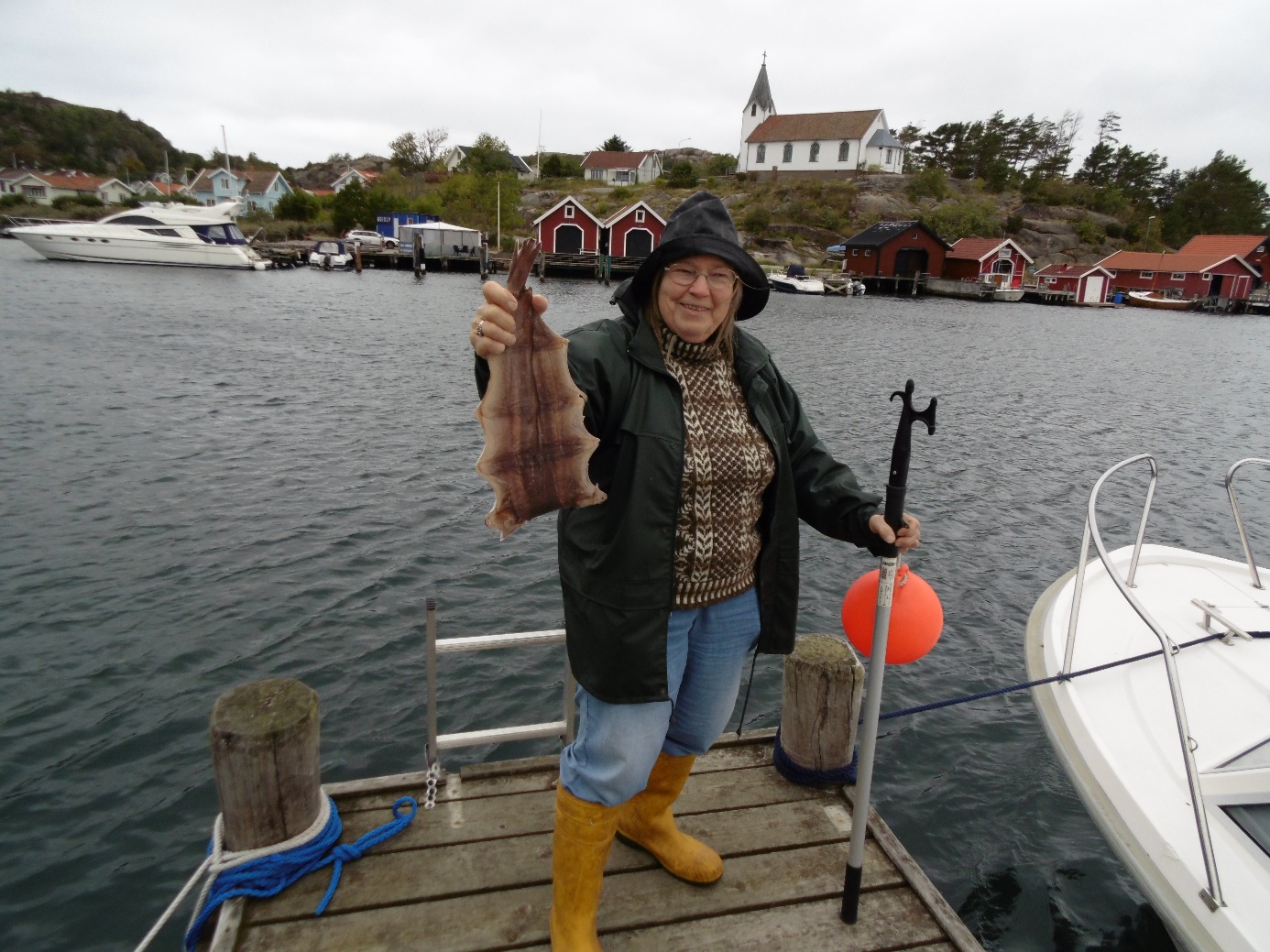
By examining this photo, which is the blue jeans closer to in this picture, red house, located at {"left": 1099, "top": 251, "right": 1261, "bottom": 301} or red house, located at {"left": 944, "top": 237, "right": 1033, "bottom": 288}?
red house, located at {"left": 944, "top": 237, "right": 1033, "bottom": 288}

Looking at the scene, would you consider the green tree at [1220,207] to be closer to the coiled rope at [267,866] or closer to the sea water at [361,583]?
the sea water at [361,583]

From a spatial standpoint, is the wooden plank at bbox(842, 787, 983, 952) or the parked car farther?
the parked car

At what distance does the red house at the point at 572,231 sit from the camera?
6475 cm

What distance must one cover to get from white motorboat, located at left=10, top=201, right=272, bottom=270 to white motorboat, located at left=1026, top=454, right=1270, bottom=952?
59412 millimetres

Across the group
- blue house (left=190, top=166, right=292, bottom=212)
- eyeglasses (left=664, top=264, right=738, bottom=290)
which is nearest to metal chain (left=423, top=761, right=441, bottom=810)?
eyeglasses (left=664, top=264, right=738, bottom=290)

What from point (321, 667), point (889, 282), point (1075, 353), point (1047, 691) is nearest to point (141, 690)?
point (321, 667)

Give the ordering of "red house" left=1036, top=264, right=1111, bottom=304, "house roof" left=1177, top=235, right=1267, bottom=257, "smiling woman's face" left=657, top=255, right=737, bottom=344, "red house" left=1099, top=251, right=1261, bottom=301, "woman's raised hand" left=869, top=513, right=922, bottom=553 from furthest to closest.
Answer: "house roof" left=1177, top=235, right=1267, bottom=257 < "red house" left=1036, top=264, right=1111, bottom=304 < "red house" left=1099, top=251, right=1261, bottom=301 < "woman's raised hand" left=869, top=513, right=922, bottom=553 < "smiling woman's face" left=657, top=255, right=737, bottom=344

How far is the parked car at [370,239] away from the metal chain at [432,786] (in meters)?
70.9

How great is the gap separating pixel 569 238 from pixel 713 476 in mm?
66312

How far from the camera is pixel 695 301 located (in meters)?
2.65

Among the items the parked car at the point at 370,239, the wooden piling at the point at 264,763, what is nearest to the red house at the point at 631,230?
the parked car at the point at 370,239

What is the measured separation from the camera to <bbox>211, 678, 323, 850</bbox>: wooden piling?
10.9 feet

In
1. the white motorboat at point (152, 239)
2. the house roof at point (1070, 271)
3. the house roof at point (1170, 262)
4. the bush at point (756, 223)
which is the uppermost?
the bush at point (756, 223)

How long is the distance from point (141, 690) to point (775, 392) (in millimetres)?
7047
